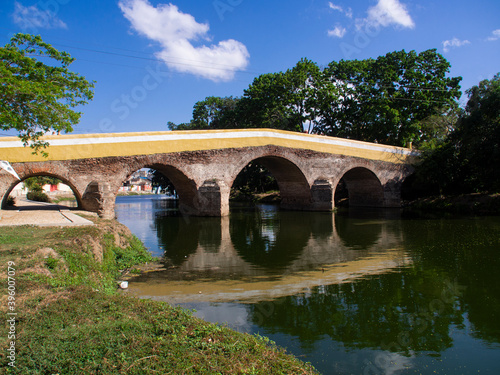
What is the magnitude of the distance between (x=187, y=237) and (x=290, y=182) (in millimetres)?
9489

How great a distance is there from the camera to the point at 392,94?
23.9 metres

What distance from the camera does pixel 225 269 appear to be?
676cm

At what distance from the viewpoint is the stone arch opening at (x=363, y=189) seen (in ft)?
68.6

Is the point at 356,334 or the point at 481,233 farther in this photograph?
the point at 481,233

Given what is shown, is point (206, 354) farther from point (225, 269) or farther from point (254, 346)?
point (225, 269)

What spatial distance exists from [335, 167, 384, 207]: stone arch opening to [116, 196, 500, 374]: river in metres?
10.5

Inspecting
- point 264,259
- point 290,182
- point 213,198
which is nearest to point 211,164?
point 213,198

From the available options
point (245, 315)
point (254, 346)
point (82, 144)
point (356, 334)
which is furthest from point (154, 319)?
point (82, 144)

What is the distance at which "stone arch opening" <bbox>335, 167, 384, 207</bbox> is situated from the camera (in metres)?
20.9

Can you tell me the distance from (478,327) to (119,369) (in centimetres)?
365

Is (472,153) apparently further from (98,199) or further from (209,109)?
(209,109)

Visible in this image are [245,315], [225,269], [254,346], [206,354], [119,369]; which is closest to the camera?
[119,369]

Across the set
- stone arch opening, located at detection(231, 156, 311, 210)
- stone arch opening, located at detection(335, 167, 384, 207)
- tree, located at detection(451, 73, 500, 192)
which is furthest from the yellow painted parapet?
tree, located at detection(451, 73, 500, 192)

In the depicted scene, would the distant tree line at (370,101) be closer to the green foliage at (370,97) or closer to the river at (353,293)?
the green foliage at (370,97)
